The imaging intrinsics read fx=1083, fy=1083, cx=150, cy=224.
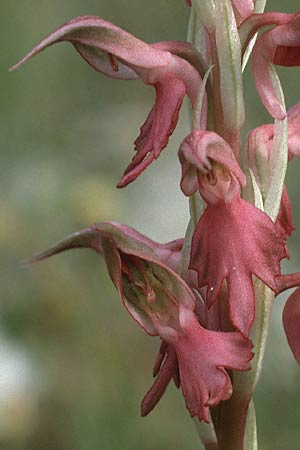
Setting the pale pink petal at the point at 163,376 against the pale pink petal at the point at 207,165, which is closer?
the pale pink petal at the point at 207,165

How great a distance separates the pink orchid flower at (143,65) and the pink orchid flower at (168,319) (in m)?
0.10

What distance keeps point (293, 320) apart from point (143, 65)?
368 millimetres

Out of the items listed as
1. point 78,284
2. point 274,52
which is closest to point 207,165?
point 274,52

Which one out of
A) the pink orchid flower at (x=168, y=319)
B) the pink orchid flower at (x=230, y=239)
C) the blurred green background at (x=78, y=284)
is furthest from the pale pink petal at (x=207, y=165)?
the blurred green background at (x=78, y=284)

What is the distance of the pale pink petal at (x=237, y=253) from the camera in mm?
1205

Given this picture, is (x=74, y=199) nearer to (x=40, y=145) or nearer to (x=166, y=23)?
(x=40, y=145)

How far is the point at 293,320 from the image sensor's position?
4.44ft

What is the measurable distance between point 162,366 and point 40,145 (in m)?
2.03

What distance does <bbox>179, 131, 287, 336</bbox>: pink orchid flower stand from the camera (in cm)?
120

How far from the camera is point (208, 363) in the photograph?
1253mm

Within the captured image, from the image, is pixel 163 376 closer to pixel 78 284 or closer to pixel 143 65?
pixel 143 65

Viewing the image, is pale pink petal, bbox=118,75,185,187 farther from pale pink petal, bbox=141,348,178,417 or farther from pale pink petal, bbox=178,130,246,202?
pale pink petal, bbox=141,348,178,417

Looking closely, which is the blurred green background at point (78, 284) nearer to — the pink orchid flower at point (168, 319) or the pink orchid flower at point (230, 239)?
the pink orchid flower at point (168, 319)

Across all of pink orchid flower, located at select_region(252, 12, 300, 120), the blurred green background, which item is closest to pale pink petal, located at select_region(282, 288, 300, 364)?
pink orchid flower, located at select_region(252, 12, 300, 120)
